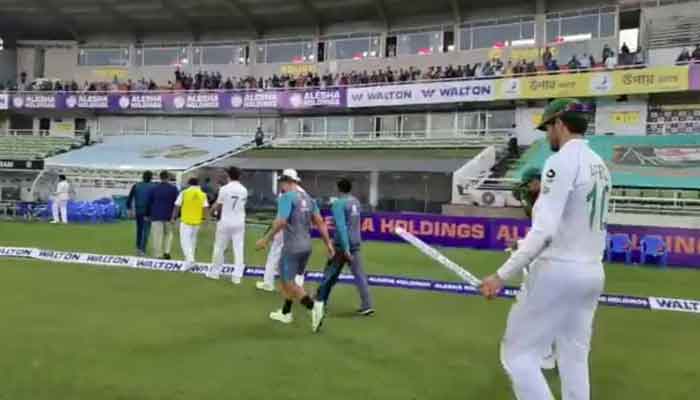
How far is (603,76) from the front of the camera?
3011 cm

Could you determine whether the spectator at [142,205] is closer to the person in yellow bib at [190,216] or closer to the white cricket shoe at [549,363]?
the person in yellow bib at [190,216]

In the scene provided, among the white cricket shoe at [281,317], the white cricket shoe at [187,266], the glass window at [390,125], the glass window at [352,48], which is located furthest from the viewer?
the glass window at [352,48]

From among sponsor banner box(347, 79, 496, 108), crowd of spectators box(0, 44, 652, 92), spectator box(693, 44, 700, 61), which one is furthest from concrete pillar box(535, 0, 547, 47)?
spectator box(693, 44, 700, 61)

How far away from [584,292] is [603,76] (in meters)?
28.9

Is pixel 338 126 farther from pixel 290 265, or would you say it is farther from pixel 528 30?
pixel 290 265

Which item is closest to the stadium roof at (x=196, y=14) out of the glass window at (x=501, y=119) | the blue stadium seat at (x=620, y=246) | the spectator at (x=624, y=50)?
the glass window at (x=501, y=119)

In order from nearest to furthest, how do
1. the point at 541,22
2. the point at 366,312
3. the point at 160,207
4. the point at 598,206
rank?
1. the point at 598,206
2. the point at 366,312
3. the point at 160,207
4. the point at 541,22

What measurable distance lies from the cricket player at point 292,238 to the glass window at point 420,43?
32.6m

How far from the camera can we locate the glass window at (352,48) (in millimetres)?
41438

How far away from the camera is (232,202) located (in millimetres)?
11641

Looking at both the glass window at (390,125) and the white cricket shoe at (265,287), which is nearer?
the white cricket shoe at (265,287)

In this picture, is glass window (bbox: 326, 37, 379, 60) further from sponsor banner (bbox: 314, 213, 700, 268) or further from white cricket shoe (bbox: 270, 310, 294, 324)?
white cricket shoe (bbox: 270, 310, 294, 324)

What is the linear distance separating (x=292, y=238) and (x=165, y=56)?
139ft

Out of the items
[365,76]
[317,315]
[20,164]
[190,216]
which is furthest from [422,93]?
[317,315]
